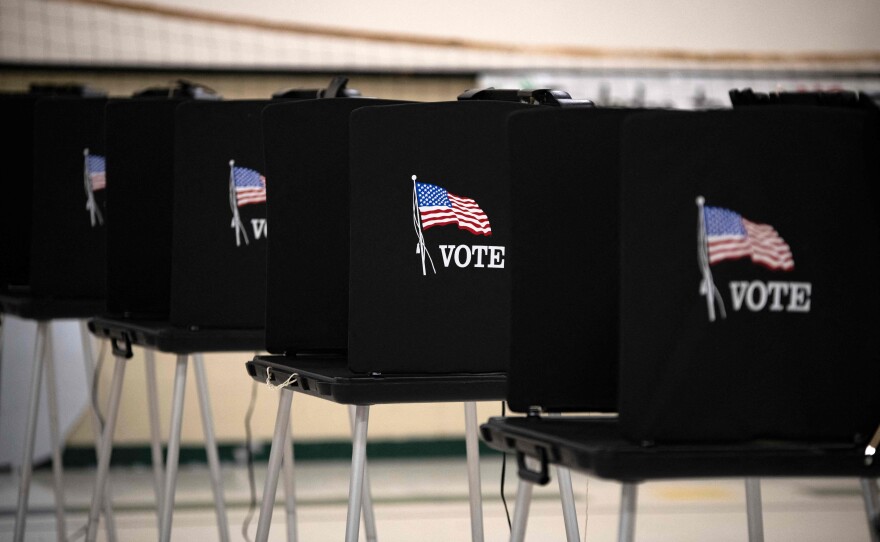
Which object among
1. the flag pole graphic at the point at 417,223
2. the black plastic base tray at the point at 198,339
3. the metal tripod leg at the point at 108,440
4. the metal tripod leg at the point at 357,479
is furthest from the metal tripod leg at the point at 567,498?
the metal tripod leg at the point at 108,440

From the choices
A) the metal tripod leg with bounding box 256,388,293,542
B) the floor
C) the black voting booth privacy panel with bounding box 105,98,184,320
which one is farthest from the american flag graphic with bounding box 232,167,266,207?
the floor

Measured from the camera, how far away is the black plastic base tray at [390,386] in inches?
64.8

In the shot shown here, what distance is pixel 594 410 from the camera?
1.43 metres

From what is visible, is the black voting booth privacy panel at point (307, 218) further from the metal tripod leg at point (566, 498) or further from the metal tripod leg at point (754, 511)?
the metal tripod leg at point (754, 511)

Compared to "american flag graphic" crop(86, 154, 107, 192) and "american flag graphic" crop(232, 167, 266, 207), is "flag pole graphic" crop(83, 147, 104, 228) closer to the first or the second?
"american flag graphic" crop(86, 154, 107, 192)

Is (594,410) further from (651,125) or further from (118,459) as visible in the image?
(118,459)

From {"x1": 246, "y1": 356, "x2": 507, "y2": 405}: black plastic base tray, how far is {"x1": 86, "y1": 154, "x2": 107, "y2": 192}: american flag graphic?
0.93m

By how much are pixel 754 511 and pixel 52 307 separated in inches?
57.9

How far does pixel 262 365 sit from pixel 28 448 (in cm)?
105

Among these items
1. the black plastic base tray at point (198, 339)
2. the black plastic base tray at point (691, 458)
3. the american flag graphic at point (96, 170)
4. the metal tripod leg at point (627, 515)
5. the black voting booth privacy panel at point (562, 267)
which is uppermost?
the american flag graphic at point (96, 170)

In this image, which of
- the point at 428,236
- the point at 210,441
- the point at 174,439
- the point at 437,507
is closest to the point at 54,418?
the point at 210,441

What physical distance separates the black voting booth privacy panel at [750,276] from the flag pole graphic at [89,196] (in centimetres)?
160

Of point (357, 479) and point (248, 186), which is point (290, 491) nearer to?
point (248, 186)

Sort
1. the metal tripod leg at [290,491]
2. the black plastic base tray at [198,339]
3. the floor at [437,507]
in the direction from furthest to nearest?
the floor at [437,507], the metal tripod leg at [290,491], the black plastic base tray at [198,339]
